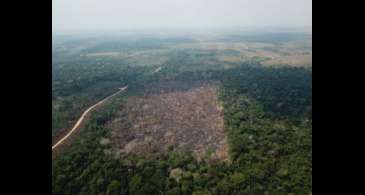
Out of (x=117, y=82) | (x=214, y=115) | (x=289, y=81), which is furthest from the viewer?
(x=117, y=82)

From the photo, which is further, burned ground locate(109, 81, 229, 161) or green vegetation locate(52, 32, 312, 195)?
burned ground locate(109, 81, 229, 161)

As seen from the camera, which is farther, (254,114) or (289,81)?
(289,81)

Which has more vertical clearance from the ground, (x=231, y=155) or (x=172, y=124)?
(x=172, y=124)

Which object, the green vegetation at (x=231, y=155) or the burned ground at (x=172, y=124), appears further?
the burned ground at (x=172, y=124)

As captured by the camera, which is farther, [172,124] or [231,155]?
[172,124]
